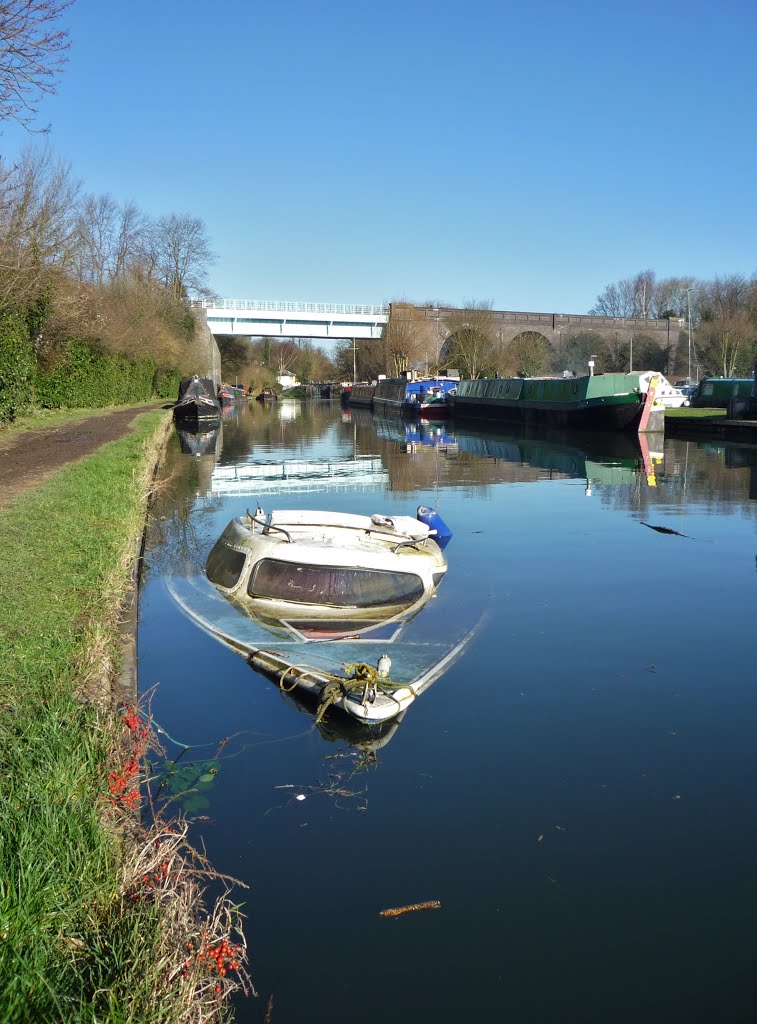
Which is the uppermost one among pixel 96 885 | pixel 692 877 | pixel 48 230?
pixel 48 230

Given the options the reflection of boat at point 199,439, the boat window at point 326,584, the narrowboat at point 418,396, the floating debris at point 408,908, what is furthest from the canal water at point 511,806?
the narrowboat at point 418,396

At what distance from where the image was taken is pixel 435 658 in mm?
8758

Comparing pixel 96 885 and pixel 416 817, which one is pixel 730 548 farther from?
pixel 96 885

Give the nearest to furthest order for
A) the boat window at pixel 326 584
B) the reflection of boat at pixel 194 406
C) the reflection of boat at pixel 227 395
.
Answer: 1. the boat window at pixel 326 584
2. the reflection of boat at pixel 194 406
3. the reflection of boat at pixel 227 395

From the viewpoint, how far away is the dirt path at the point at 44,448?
564 inches

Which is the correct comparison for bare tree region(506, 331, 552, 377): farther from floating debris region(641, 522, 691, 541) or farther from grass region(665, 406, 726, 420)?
floating debris region(641, 522, 691, 541)

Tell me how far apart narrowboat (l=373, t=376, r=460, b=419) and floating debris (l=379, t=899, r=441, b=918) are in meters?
53.6

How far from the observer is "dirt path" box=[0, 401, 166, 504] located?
14.3 meters

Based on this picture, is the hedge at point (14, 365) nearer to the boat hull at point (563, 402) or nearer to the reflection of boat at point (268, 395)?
the boat hull at point (563, 402)

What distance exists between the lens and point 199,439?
122 ft

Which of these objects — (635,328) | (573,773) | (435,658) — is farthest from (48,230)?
(635,328)

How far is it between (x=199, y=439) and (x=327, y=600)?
93.0ft

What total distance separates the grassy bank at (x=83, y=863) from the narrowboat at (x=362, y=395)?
71.2 meters

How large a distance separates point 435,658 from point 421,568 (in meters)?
2.10
